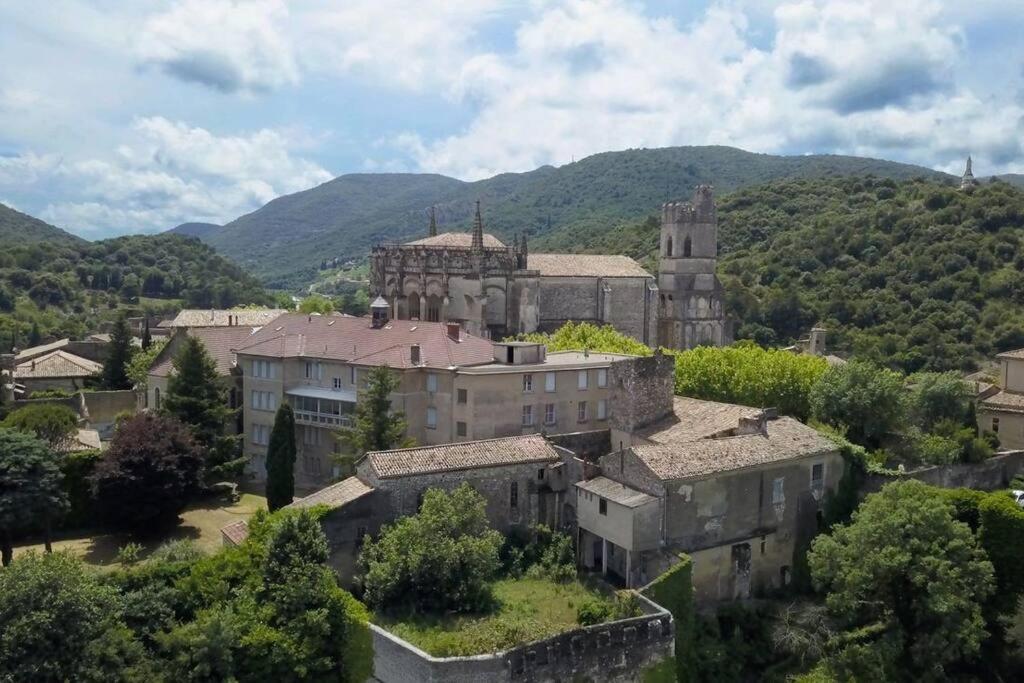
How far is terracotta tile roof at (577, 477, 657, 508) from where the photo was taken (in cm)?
3030

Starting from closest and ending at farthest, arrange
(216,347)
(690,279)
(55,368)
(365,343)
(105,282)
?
(365,343) < (216,347) < (55,368) < (690,279) < (105,282)

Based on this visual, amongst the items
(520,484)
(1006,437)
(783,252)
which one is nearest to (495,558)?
(520,484)

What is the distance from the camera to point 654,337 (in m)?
76.8

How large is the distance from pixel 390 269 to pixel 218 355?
2054 centimetres

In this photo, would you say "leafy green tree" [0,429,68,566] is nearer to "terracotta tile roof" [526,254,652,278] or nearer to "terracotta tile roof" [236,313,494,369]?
"terracotta tile roof" [236,313,494,369]

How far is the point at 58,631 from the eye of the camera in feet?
77.5

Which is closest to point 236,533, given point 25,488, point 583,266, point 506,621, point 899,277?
point 25,488

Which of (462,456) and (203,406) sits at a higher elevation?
(203,406)

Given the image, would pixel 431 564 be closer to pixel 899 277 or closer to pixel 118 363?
pixel 118 363

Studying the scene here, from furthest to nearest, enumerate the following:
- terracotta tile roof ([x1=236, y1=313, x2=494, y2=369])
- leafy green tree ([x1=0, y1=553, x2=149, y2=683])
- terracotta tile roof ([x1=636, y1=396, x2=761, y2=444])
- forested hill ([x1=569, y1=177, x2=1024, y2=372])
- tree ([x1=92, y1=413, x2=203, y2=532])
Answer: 1. forested hill ([x1=569, y1=177, x2=1024, y2=372])
2. terracotta tile roof ([x1=236, y1=313, x2=494, y2=369])
3. terracotta tile roof ([x1=636, y1=396, x2=761, y2=444])
4. tree ([x1=92, y1=413, x2=203, y2=532])
5. leafy green tree ([x1=0, y1=553, x2=149, y2=683])

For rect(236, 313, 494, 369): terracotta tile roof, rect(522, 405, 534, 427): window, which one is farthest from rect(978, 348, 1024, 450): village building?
rect(236, 313, 494, 369): terracotta tile roof

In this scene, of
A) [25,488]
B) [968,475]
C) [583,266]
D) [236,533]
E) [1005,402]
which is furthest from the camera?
[583,266]

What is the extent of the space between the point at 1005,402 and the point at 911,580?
21.9 metres

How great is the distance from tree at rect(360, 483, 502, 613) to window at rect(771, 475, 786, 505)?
10384mm
